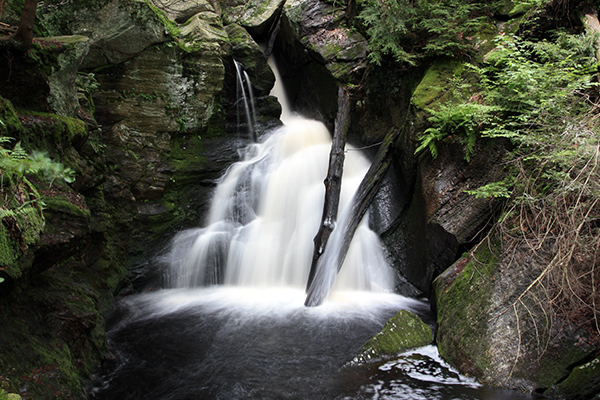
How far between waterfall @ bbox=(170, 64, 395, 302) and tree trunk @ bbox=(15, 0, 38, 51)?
5.08 meters

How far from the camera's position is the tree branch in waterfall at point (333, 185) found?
23.6 ft

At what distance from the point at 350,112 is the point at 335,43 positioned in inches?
98.3

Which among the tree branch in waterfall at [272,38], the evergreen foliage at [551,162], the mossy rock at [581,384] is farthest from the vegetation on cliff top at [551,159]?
the tree branch in waterfall at [272,38]

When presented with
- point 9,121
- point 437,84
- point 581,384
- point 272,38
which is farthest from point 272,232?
point 272,38

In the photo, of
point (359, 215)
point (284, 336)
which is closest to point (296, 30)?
point (359, 215)

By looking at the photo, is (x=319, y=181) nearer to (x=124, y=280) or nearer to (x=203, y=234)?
(x=203, y=234)

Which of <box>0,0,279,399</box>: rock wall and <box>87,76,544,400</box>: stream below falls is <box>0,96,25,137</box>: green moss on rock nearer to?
<box>0,0,279,399</box>: rock wall

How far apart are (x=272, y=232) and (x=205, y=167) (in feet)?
9.41

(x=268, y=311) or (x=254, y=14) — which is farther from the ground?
(x=254, y=14)

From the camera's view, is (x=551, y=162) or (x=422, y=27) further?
(x=422, y=27)

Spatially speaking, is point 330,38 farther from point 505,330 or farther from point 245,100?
point 505,330

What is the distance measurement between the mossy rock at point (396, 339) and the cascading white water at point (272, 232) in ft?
7.39

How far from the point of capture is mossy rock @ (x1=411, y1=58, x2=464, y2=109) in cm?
711

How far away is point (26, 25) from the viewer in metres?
4.59
